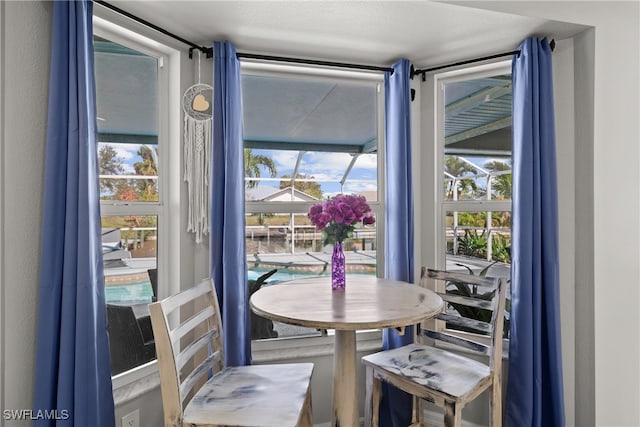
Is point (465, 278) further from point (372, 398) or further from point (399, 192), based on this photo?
point (372, 398)

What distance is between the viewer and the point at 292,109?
7.55 feet

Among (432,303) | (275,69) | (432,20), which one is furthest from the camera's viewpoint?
(275,69)

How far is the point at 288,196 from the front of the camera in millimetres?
2244

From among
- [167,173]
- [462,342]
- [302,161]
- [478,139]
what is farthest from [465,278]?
[167,173]

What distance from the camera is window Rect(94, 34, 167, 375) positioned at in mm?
1754

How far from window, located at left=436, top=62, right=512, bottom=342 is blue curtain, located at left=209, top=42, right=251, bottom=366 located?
4.14ft

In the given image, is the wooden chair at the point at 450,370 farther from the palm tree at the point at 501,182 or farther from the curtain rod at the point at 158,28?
the curtain rod at the point at 158,28

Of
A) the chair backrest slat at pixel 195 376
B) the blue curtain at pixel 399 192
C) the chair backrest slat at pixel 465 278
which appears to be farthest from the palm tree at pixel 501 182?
the chair backrest slat at pixel 195 376

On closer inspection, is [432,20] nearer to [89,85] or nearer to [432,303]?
[432,303]

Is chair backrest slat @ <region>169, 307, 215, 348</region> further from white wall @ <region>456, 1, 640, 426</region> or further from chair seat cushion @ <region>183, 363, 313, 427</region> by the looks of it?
white wall @ <region>456, 1, 640, 426</region>

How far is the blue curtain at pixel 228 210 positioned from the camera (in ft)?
6.07

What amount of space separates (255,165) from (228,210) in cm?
46

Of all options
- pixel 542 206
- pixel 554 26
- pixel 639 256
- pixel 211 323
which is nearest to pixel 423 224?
pixel 542 206

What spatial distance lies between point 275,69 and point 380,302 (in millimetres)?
1501
